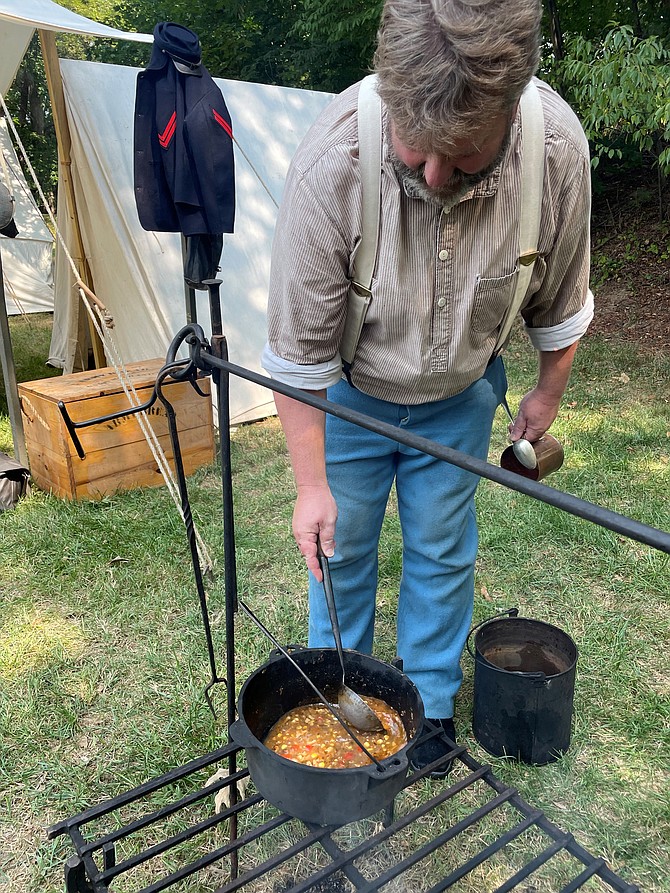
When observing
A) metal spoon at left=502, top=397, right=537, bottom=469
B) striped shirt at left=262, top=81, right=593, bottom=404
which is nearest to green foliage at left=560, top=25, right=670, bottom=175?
metal spoon at left=502, top=397, right=537, bottom=469

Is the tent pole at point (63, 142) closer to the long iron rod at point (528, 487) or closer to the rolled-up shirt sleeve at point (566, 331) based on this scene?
the rolled-up shirt sleeve at point (566, 331)

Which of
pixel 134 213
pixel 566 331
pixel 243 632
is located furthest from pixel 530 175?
pixel 134 213

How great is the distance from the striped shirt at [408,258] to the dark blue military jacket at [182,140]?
2.19 m

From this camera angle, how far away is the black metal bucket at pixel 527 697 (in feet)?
6.54

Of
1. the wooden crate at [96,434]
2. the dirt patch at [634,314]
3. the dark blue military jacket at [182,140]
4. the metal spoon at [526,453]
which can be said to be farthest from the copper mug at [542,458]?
the dirt patch at [634,314]

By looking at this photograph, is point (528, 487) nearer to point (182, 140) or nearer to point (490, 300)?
point (490, 300)

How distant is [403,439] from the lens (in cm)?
99

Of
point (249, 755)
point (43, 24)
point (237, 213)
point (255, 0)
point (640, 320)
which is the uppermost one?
point (255, 0)

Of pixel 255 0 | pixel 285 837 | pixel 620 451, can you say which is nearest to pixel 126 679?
pixel 285 837

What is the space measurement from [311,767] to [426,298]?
917 mm

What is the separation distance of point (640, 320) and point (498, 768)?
557 centimetres

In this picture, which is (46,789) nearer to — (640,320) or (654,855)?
(654,855)

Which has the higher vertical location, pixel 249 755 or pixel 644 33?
pixel 644 33

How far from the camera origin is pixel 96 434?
3619 mm
